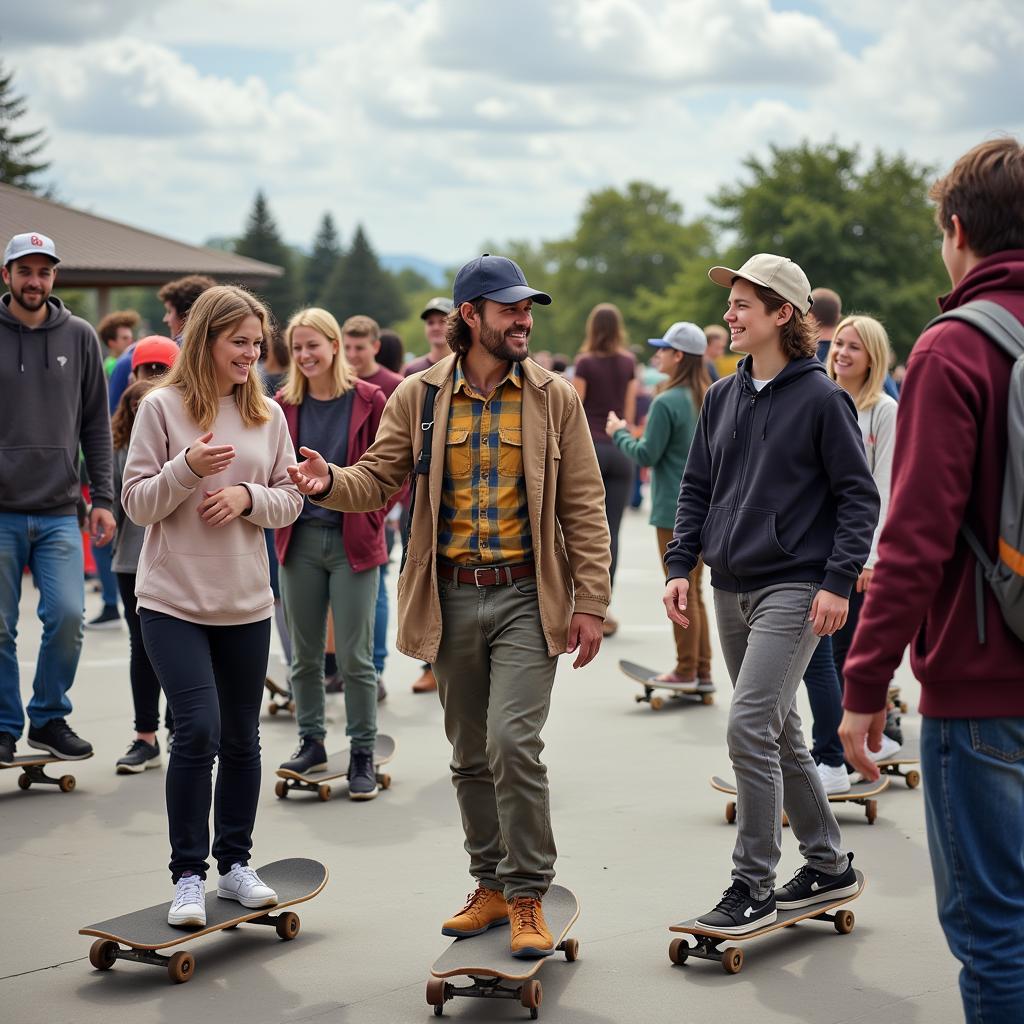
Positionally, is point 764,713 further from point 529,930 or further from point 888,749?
point 888,749

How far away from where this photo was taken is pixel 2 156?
66688 millimetres

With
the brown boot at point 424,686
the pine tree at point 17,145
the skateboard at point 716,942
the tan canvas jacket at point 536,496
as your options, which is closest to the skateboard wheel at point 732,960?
the skateboard at point 716,942

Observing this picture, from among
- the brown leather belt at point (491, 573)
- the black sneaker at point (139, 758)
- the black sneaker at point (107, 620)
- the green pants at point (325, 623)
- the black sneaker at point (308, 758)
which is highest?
the brown leather belt at point (491, 573)

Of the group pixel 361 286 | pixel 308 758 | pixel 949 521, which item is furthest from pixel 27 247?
pixel 361 286

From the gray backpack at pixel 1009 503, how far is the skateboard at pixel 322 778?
4435 mm

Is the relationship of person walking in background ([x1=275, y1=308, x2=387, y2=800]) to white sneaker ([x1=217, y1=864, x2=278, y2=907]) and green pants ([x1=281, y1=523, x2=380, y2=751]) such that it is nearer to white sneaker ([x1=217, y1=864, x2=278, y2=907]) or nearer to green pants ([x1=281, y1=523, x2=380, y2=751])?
green pants ([x1=281, y1=523, x2=380, y2=751])

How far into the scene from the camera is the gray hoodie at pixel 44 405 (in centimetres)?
695

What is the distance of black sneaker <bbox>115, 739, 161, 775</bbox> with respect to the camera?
7.33 meters

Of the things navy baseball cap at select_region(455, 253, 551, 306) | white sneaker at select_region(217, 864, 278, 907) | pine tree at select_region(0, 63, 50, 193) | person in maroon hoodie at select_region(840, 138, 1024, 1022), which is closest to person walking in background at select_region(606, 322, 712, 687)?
navy baseball cap at select_region(455, 253, 551, 306)

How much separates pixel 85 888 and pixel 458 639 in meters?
2.01

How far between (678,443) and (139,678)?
3.71 metres

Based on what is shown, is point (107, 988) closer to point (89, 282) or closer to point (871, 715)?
point (871, 715)

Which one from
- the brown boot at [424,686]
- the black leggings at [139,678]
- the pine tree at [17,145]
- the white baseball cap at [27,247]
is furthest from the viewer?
the pine tree at [17,145]

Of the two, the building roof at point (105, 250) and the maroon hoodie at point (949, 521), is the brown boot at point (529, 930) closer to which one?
the maroon hoodie at point (949, 521)
